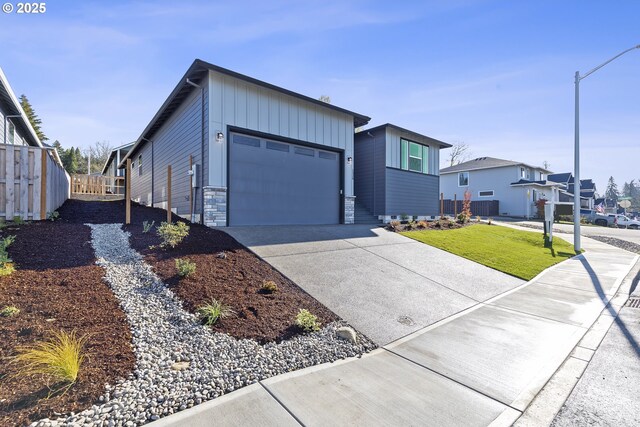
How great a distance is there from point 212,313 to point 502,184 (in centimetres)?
3196

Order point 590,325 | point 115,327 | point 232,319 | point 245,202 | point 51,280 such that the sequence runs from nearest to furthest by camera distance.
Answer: point 115,327 < point 232,319 < point 51,280 < point 590,325 < point 245,202

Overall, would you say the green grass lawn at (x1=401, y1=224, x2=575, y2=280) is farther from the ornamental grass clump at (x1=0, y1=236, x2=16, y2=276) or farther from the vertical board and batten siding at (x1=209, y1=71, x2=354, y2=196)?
the ornamental grass clump at (x1=0, y1=236, x2=16, y2=276)

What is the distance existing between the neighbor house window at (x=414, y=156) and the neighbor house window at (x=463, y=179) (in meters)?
17.9

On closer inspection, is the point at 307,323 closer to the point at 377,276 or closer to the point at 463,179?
the point at 377,276

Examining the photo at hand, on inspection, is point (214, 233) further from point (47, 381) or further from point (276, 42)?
point (276, 42)

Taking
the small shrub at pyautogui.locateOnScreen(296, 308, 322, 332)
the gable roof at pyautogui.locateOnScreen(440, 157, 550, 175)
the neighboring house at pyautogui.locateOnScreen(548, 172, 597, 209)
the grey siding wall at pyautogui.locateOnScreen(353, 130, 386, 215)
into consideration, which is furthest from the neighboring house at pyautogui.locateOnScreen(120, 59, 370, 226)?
the neighboring house at pyautogui.locateOnScreen(548, 172, 597, 209)

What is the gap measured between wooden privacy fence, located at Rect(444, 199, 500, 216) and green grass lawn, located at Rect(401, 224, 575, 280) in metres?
16.4

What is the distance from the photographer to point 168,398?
7.34 feet

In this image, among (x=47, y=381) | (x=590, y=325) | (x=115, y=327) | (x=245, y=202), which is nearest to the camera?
(x=47, y=381)

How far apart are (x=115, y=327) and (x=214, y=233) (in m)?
4.02

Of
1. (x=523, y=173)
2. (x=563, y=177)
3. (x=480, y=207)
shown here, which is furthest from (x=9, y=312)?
(x=563, y=177)

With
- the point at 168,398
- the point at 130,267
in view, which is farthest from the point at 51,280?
the point at 168,398

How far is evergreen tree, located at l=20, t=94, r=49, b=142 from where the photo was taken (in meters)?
28.1

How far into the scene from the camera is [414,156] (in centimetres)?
1495
